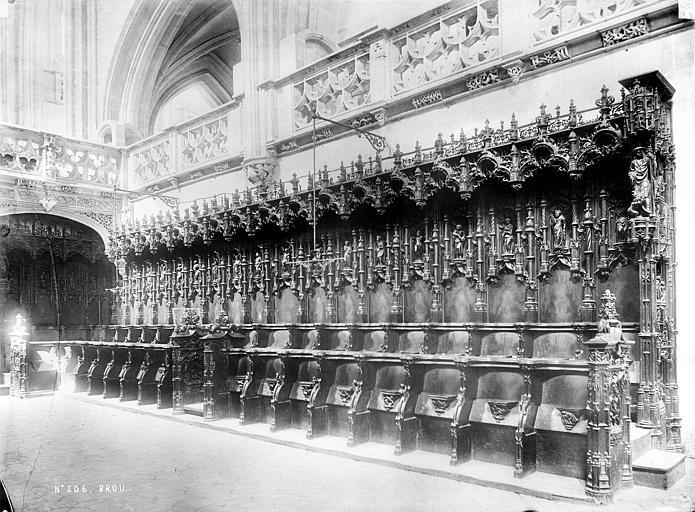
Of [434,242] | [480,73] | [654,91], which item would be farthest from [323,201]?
[654,91]

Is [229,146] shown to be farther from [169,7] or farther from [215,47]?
[215,47]

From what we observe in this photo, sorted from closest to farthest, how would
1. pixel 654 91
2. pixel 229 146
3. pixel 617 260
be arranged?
1. pixel 654 91
2. pixel 617 260
3. pixel 229 146

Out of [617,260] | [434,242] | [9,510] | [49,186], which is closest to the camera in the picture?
[9,510]

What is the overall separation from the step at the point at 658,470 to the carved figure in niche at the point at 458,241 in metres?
3.05

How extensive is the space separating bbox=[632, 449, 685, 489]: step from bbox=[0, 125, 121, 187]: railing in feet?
42.0

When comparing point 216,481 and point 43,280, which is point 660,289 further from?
point 43,280

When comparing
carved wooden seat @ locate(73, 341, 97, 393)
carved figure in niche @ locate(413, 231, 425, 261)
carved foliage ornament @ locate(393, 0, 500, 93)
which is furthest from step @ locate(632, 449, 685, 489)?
carved wooden seat @ locate(73, 341, 97, 393)

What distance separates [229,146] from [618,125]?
805 centimetres

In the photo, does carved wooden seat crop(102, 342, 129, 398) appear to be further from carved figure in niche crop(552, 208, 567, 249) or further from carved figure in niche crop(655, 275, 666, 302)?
carved figure in niche crop(655, 275, 666, 302)

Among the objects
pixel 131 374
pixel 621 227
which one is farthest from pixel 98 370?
pixel 621 227

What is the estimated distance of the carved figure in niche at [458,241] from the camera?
7.04 meters

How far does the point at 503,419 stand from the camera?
492 centimetres

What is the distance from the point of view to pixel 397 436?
5.35 meters

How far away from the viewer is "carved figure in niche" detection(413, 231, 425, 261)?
750cm
